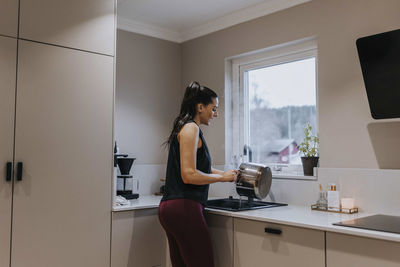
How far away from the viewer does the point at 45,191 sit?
2.21 metres

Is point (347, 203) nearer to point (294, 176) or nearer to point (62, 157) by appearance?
point (294, 176)

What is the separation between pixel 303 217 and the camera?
2094 millimetres

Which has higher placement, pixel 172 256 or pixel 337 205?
pixel 337 205

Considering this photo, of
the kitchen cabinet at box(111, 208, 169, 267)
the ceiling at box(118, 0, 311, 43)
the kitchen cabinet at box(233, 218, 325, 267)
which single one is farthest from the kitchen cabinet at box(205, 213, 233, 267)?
the ceiling at box(118, 0, 311, 43)

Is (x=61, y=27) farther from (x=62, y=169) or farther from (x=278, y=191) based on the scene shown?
(x=278, y=191)

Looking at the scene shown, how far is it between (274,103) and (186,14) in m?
1.02

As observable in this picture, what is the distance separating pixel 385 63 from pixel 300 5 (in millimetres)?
885

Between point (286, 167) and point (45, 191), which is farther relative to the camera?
point (286, 167)

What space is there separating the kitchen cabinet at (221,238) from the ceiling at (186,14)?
1567 millimetres

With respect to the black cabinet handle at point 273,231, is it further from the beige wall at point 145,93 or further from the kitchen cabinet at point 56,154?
the beige wall at point 145,93

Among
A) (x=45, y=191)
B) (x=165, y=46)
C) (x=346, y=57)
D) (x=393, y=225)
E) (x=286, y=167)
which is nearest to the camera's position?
(x=393, y=225)

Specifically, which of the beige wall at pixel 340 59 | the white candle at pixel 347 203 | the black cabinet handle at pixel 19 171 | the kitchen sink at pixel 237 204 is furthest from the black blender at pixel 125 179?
the white candle at pixel 347 203

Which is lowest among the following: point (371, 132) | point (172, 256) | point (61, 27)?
point (172, 256)

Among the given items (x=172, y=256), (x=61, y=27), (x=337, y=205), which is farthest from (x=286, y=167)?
(x=61, y=27)
